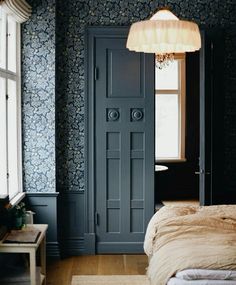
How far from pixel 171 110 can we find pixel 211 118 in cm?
330

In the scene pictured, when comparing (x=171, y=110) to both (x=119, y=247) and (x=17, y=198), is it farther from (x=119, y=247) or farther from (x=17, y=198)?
(x=17, y=198)

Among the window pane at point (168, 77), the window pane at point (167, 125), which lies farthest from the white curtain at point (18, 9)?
the window pane at point (167, 125)

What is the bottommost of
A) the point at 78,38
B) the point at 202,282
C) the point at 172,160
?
the point at 202,282


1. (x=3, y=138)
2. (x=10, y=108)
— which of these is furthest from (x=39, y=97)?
(x=3, y=138)

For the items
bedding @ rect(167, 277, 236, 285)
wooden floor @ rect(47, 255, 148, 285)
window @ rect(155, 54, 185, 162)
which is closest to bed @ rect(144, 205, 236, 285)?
bedding @ rect(167, 277, 236, 285)

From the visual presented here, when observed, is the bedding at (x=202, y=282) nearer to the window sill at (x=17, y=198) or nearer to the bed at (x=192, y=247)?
the bed at (x=192, y=247)

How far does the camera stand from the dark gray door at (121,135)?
6.29m

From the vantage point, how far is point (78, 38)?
630 cm

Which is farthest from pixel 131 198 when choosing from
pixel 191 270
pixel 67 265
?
pixel 191 270

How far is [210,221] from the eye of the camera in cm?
430

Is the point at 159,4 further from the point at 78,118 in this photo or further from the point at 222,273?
the point at 222,273

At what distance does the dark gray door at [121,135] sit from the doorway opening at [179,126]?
9.68ft

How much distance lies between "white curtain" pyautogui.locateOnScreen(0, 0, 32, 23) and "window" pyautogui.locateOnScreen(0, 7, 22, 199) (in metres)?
0.09

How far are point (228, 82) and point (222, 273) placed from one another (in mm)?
3460
